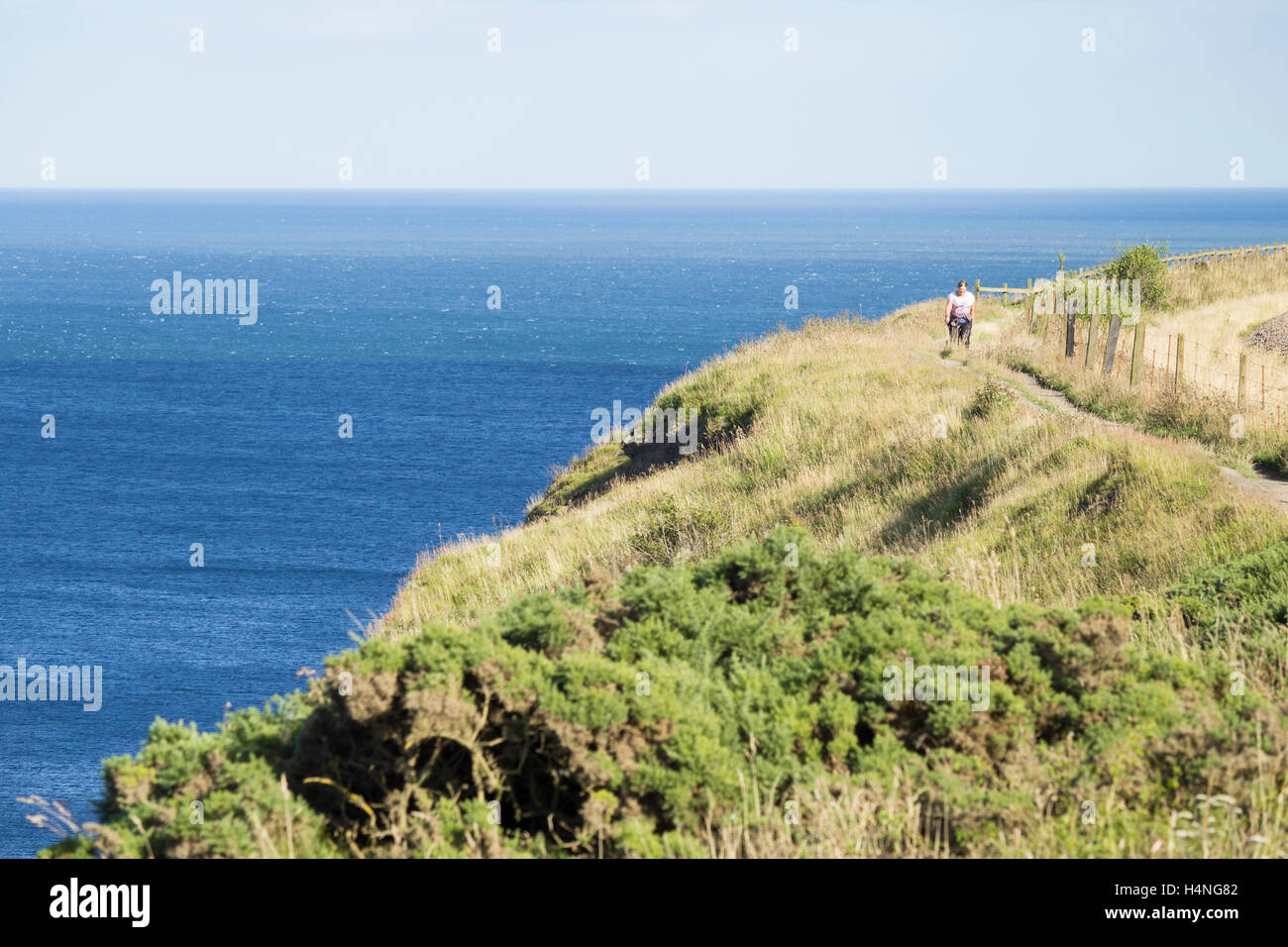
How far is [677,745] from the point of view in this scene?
598cm

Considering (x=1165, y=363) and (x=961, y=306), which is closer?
(x=961, y=306)

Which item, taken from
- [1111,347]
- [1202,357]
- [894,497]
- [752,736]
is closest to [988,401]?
[894,497]

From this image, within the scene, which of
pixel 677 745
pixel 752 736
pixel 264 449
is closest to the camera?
pixel 677 745

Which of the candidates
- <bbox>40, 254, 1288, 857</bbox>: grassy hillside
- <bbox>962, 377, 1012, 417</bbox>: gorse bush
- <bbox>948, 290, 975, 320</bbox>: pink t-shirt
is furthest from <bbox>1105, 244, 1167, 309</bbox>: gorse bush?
<bbox>40, 254, 1288, 857</bbox>: grassy hillside

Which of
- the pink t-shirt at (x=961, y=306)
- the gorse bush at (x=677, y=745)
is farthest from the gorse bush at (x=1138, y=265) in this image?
the gorse bush at (x=677, y=745)

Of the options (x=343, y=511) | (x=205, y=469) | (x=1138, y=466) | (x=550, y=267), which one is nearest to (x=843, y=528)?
(x=1138, y=466)

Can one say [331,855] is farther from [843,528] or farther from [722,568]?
[843,528]

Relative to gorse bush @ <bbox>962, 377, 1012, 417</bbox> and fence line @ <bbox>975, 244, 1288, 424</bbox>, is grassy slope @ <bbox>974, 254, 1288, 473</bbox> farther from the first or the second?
gorse bush @ <bbox>962, 377, 1012, 417</bbox>

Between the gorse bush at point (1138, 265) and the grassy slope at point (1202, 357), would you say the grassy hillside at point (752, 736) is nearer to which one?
the grassy slope at point (1202, 357)

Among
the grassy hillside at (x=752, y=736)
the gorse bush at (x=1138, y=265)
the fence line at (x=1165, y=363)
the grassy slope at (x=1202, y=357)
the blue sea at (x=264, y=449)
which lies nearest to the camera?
the grassy hillside at (x=752, y=736)

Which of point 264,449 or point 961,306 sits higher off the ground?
point 961,306

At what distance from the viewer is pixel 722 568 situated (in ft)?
25.9

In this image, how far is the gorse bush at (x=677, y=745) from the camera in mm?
5773

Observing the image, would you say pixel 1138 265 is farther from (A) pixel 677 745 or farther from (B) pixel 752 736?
(A) pixel 677 745
